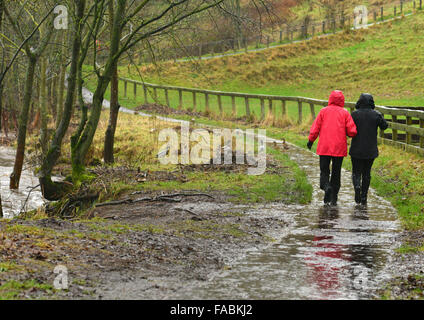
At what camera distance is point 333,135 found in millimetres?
11000

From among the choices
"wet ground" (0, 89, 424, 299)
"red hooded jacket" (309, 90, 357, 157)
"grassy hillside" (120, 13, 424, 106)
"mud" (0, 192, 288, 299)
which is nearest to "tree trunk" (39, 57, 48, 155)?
"wet ground" (0, 89, 424, 299)

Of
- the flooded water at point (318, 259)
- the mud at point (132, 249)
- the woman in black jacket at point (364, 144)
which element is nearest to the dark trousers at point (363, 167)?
the woman in black jacket at point (364, 144)

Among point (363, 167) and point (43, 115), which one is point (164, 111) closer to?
point (43, 115)

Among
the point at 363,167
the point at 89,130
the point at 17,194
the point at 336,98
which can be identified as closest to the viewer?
the point at 336,98

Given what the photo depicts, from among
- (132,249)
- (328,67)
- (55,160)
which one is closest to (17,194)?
(55,160)

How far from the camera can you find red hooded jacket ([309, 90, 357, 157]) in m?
11.0

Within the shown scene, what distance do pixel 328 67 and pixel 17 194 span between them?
37048 mm

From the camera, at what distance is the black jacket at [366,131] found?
11.1 metres

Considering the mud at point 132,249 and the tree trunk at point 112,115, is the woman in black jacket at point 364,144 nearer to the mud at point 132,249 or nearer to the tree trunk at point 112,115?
the mud at point 132,249

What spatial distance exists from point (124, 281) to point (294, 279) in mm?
1631

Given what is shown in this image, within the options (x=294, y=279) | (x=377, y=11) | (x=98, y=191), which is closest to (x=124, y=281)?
(x=294, y=279)

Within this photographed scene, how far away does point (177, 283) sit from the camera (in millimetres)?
6160

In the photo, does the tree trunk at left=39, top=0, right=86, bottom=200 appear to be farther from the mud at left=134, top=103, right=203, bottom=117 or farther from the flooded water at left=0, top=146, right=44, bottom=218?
the mud at left=134, top=103, right=203, bottom=117

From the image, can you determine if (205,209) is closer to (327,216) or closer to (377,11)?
(327,216)
